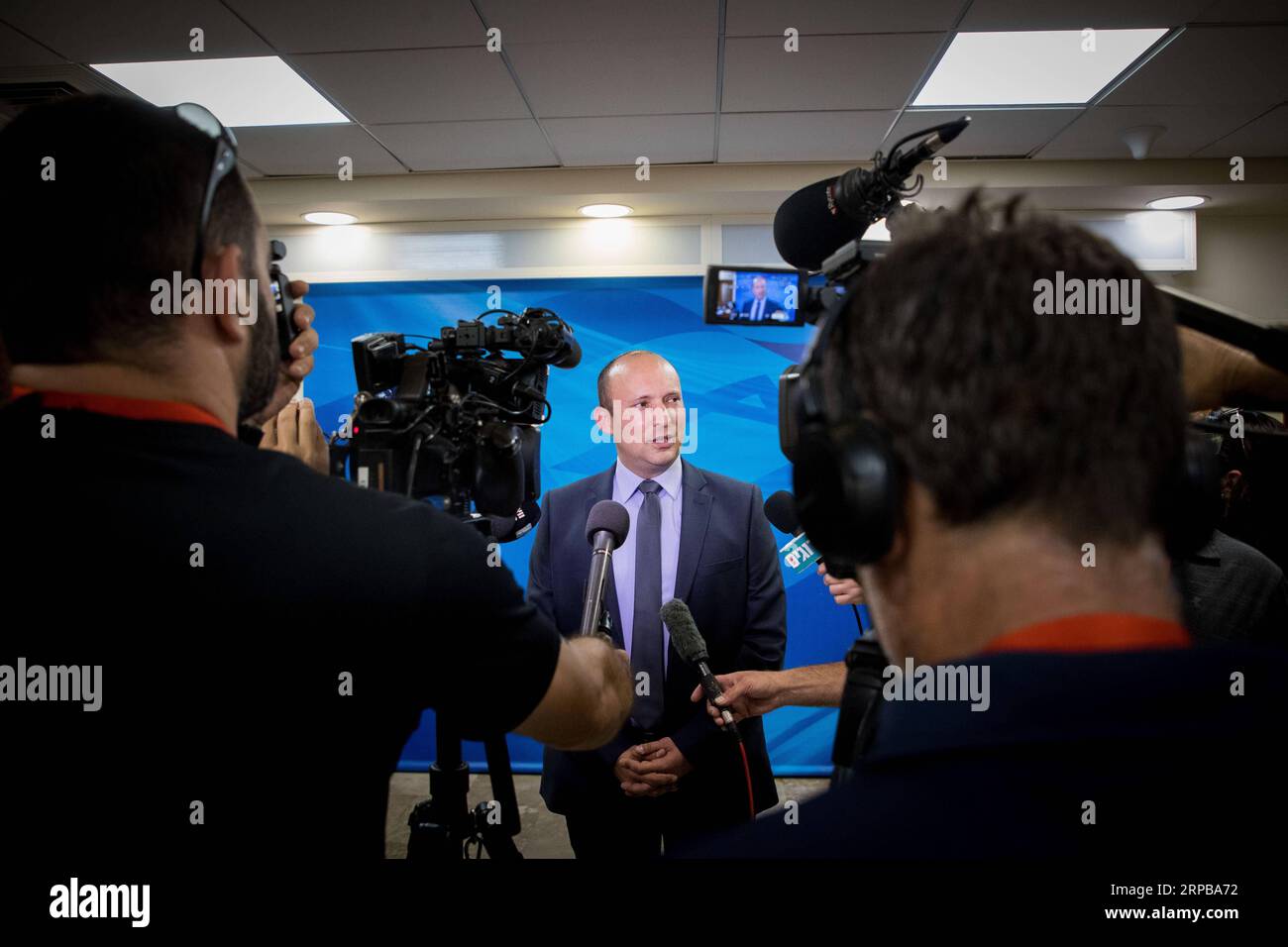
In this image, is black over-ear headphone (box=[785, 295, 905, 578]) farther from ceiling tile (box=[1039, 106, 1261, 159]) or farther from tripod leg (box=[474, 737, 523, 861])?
ceiling tile (box=[1039, 106, 1261, 159])

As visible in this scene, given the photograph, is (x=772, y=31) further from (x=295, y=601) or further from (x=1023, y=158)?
(x=295, y=601)

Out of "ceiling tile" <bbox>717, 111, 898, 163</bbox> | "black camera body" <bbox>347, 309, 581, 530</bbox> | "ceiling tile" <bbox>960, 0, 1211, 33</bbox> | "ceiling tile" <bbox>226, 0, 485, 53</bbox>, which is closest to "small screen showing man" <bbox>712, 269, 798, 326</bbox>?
"black camera body" <bbox>347, 309, 581, 530</bbox>

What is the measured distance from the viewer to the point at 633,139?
11.2 ft

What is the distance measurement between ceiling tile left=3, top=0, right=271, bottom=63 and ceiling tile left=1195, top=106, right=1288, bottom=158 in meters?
3.97

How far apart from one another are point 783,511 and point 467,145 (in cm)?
270

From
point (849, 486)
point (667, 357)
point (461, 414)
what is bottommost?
point (849, 486)

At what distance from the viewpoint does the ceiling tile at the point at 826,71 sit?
2.63 metres

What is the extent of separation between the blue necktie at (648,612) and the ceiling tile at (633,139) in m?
1.91

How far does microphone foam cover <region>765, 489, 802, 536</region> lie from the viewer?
1.48 meters

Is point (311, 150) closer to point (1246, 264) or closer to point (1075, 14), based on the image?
point (1075, 14)

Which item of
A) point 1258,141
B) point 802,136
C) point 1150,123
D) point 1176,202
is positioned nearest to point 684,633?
point 802,136

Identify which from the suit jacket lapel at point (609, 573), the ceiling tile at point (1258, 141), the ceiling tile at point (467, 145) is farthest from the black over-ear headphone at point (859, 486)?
the ceiling tile at point (1258, 141)

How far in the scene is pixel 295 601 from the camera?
26.1 inches
